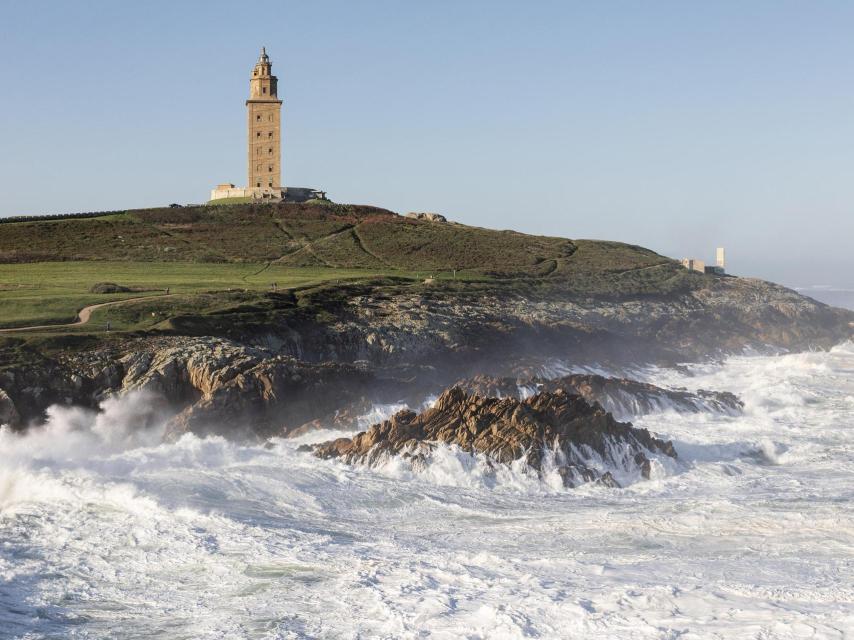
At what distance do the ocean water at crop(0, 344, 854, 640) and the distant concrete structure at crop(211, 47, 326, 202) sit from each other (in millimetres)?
80605

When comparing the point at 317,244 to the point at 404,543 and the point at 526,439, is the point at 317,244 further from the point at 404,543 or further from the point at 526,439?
the point at 404,543

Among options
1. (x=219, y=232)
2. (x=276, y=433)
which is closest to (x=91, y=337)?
(x=276, y=433)

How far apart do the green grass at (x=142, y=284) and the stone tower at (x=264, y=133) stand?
1486 inches

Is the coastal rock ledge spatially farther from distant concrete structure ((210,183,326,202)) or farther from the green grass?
distant concrete structure ((210,183,326,202))

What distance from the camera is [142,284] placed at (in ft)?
210

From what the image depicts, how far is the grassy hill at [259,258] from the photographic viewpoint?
58.5 meters

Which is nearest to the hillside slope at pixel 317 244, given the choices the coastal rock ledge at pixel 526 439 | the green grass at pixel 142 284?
the green grass at pixel 142 284

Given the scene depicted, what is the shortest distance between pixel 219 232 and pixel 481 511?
7162cm

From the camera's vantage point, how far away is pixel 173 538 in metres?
27.7

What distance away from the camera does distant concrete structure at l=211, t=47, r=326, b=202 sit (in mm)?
118250

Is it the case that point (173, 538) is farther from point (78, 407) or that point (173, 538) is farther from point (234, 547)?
point (78, 407)

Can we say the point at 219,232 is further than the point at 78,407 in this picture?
Yes

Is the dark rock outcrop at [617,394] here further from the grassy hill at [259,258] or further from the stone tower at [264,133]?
the stone tower at [264,133]

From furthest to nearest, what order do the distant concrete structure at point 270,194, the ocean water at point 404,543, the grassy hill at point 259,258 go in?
the distant concrete structure at point 270,194
the grassy hill at point 259,258
the ocean water at point 404,543
